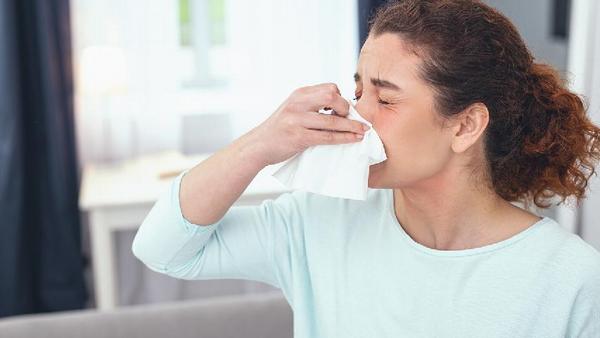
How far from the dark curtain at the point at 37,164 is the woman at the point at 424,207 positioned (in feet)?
4.84

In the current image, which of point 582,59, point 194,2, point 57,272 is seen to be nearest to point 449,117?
point 582,59

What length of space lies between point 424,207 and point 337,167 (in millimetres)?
196

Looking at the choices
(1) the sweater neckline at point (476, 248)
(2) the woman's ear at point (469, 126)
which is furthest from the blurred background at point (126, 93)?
(2) the woman's ear at point (469, 126)

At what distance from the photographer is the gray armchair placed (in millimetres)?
1764

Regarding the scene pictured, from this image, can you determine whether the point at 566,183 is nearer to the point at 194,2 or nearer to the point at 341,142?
the point at 341,142

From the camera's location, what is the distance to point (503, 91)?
1328mm

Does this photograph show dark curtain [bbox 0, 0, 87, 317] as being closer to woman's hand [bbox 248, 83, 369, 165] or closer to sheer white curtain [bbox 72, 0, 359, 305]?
sheer white curtain [bbox 72, 0, 359, 305]

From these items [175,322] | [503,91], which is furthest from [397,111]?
[175,322]

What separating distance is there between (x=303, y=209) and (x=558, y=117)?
434 millimetres

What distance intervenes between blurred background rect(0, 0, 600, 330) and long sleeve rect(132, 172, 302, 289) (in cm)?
123

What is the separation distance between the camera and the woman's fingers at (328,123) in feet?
4.18

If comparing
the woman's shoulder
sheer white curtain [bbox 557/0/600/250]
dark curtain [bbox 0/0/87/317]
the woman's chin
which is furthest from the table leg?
the woman's shoulder

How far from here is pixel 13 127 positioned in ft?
9.00

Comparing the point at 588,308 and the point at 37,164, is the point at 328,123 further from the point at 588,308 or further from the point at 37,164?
the point at 37,164
